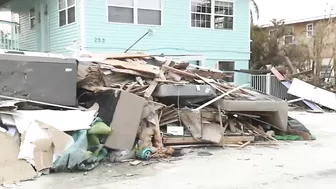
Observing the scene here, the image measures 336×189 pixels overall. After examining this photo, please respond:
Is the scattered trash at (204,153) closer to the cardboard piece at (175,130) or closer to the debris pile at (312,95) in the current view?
the cardboard piece at (175,130)

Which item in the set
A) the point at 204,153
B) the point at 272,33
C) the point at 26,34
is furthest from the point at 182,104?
the point at 272,33

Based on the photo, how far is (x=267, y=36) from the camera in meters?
22.5

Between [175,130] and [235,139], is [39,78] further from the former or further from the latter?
[235,139]

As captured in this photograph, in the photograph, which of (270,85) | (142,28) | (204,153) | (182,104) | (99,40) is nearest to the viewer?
(204,153)

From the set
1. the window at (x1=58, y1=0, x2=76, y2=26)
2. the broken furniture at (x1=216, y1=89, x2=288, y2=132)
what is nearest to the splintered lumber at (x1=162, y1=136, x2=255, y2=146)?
the broken furniture at (x1=216, y1=89, x2=288, y2=132)

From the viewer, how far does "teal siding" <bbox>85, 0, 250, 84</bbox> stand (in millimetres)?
14859

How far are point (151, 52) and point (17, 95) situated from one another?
8.89 m

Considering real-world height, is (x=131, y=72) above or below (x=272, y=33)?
below

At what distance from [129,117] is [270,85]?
41.8ft

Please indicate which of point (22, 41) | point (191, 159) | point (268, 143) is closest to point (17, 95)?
point (191, 159)

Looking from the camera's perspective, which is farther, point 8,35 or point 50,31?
point 50,31

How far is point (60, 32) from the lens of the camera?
16.2m

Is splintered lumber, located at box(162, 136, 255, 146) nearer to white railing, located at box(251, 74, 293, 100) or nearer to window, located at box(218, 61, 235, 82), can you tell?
window, located at box(218, 61, 235, 82)

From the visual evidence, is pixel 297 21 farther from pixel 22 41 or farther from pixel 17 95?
pixel 17 95
